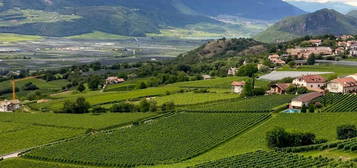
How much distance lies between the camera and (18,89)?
13088 centimetres

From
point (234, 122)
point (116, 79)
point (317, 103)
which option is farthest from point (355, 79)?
point (116, 79)

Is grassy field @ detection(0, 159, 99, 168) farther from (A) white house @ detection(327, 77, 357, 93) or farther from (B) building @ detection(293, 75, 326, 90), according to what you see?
(B) building @ detection(293, 75, 326, 90)

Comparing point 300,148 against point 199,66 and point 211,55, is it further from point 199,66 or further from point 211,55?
point 211,55

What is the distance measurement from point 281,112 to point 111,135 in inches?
924

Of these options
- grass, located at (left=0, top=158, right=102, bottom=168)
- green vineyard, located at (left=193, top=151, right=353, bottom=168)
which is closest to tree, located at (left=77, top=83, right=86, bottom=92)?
grass, located at (left=0, top=158, right=102, bottom=168)

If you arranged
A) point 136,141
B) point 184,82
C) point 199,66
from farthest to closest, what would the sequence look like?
point 199,66
point 184,82
point 136,141

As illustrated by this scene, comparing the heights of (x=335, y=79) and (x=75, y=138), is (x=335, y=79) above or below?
above

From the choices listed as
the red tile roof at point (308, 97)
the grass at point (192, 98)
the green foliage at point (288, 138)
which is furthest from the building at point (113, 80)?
the green foliage at point (288, 138)

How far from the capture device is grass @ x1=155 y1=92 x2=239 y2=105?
90.4 meters

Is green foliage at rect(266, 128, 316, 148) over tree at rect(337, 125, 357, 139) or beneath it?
beneath

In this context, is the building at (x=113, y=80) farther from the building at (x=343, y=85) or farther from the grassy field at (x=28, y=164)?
the grassy field at (x=28, y=164)

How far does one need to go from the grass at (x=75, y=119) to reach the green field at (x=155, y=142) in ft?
20.5

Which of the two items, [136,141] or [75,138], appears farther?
[75,138]

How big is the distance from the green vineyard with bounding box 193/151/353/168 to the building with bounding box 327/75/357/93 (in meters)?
38.3
